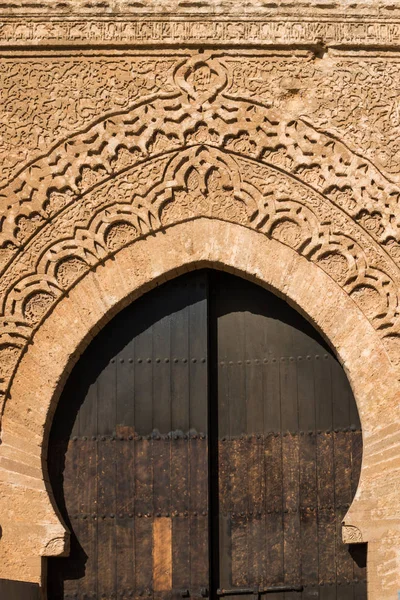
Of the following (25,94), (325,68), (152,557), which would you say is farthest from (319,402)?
(25,94)

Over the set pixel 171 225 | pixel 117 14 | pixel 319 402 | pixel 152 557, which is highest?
pixel 117 14

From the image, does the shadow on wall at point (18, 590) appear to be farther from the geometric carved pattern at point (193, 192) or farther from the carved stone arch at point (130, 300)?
the geometric carved pattern at point (193, 192)

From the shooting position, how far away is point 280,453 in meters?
6.34

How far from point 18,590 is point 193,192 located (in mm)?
2490

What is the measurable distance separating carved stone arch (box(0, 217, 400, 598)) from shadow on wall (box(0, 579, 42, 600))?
0.10 m

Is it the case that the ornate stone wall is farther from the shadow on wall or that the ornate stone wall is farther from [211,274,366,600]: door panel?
the shadow on wall

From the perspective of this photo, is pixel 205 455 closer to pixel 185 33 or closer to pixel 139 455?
pixel 139 455

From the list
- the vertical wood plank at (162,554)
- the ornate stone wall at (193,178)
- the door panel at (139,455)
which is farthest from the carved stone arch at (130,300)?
the vertical wood plank at (162,554)

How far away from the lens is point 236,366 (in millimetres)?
6465

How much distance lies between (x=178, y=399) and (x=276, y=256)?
1039 mm

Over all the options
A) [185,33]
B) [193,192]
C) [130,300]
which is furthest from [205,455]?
[185,33]

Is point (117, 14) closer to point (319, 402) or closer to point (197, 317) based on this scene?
point (197, 317)

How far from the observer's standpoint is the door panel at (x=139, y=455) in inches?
243

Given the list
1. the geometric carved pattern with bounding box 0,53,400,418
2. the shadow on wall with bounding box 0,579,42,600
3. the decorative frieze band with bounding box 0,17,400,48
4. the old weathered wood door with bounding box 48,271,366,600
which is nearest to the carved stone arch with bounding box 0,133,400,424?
the geometric carved pattern with bounding box 0,53,400,418
